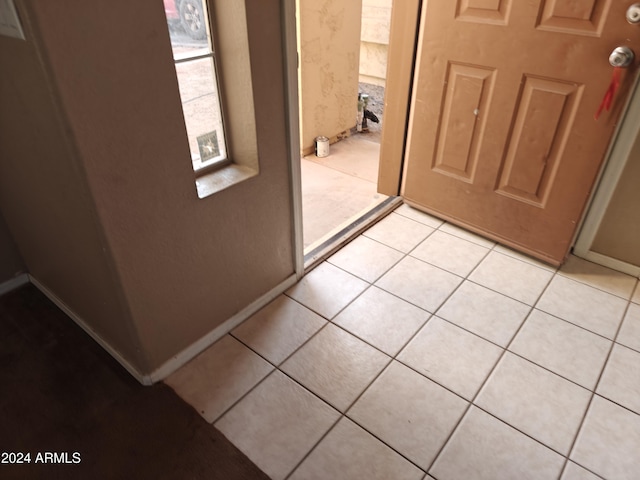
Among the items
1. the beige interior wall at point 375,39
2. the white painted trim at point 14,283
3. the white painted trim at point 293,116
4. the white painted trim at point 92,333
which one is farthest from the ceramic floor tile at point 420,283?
the beige interior wall at point 375,39

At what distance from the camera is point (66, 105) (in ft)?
3.37

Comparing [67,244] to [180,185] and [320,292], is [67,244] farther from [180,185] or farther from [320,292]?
[320,292]

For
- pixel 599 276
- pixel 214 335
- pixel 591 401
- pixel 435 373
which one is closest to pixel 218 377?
pixel 214 335

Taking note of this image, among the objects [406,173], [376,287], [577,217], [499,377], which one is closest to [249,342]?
[376,287]

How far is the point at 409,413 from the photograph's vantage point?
1446 mm

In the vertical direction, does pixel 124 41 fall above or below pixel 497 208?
above

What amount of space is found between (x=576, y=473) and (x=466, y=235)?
1211 millimetres

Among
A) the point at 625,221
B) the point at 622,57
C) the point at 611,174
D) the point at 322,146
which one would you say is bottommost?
the point at 322,146

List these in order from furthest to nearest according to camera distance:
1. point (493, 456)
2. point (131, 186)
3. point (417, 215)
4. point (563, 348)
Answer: point (417, 215)
point (563, 348)
point (493, 456)
point (131, 186)

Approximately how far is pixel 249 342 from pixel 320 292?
1.28 feet

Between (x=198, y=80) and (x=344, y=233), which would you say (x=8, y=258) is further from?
(x=344, y=233)

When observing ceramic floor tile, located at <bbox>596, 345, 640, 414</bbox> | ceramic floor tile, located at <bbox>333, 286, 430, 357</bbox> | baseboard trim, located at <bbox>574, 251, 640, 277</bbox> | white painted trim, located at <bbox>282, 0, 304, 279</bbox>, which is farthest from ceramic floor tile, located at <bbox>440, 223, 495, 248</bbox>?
white painted trim, located at <bbox>282, 0, 304, 279</bbox>

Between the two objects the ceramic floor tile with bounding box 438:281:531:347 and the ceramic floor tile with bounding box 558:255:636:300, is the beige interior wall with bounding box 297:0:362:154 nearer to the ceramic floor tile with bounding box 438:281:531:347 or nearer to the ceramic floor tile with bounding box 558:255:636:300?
the ceramic floor tile with bounding box 438:281:531:347

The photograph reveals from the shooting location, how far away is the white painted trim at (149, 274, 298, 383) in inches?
61.2
